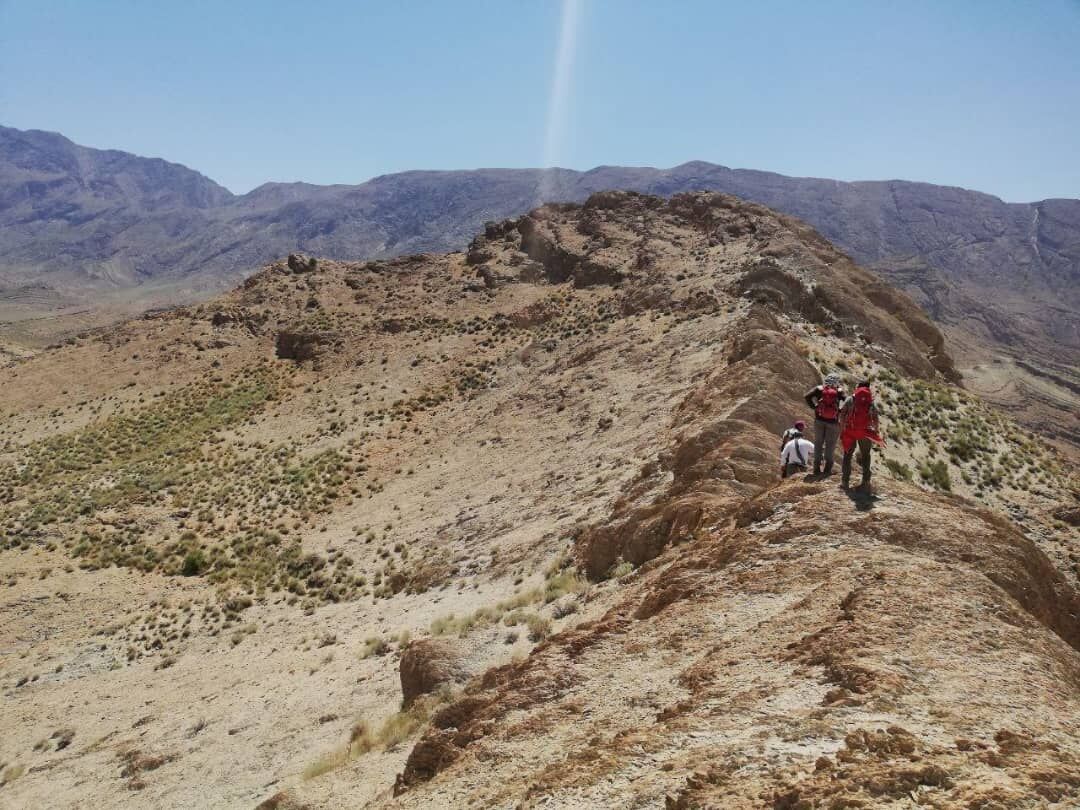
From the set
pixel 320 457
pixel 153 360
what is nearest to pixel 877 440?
pixel 320 457

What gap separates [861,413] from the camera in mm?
9523

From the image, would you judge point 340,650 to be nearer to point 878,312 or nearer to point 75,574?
point 75,574

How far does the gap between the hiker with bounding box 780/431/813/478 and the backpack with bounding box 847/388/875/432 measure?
4.96ft

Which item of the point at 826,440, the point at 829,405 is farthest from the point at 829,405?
the point at 826,440

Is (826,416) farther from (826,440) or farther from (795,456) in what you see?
(795,456)

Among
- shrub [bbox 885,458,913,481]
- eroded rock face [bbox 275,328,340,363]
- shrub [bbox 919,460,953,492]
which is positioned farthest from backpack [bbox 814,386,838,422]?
eroded rock face [bbox 275,328,340,363]

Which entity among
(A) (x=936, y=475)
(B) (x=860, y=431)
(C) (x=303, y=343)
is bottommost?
(A) (x=936, y=475)

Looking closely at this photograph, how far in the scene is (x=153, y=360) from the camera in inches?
1705

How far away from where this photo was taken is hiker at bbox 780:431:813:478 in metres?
11.1

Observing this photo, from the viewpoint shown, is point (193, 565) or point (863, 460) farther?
point (193, 565)

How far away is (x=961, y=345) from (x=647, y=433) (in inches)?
5449

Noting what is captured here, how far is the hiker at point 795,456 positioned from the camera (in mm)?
11109

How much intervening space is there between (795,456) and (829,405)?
1370 mm

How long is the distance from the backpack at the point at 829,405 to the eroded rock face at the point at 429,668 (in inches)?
245
